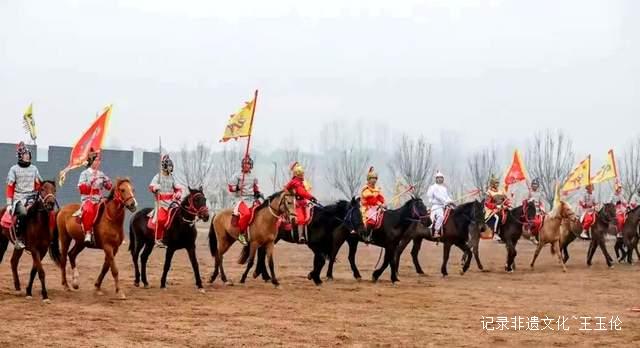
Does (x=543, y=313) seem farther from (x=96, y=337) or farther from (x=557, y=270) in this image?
(x=557, y=270)

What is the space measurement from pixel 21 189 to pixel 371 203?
8.19 metres

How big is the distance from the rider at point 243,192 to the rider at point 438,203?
Answer: 568cm

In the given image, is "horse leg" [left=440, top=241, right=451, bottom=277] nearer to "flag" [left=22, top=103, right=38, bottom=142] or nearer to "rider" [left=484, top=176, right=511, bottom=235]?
"rider" [left=484, top=176, right=511, bottom=235]

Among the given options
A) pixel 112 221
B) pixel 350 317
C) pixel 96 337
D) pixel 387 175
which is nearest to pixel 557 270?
pixel 350 317

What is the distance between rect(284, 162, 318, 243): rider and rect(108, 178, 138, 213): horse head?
3628mm

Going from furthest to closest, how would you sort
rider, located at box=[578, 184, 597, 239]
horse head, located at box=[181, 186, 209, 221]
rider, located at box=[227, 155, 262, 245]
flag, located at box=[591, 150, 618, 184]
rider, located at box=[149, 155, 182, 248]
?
1. flag, located at box=[591, 150, 618, 184]
2. rider, located at box=[578, 184, 597, 239]
3. rider, located at box=[227, 155, 262, 245]
4. rider, located at box=[149, 155, 182, 248]
5. horse head, located at box=[181, 186, 209, 221]

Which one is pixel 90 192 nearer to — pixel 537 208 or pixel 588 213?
pixel 537 208

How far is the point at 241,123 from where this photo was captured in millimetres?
19297

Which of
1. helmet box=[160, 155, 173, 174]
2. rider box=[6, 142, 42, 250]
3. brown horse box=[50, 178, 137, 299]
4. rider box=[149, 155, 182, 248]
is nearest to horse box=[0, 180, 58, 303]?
rider box=[6, 142, 42, 250]

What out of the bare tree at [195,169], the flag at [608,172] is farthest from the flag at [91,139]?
the bare tree at [195,169]

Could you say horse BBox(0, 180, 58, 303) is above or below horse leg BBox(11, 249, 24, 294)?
above

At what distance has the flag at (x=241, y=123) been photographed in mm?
19031

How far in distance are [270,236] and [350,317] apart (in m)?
4.55

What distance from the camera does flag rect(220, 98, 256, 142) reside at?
62.4ft
